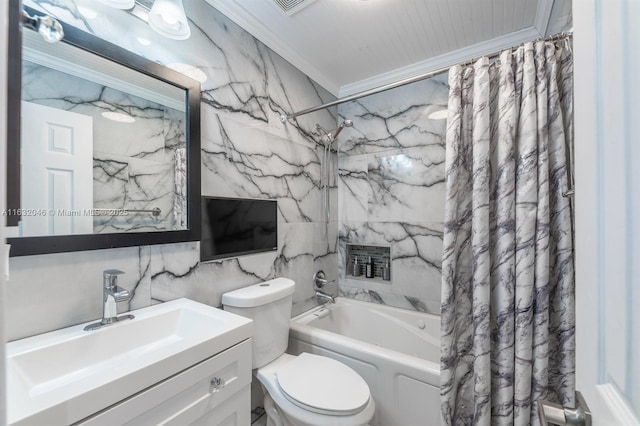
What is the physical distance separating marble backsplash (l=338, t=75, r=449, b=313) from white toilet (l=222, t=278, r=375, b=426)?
1038 mm

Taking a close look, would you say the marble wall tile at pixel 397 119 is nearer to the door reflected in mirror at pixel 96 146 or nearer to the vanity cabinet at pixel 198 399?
the door reflected in mirror at pixel 96 146

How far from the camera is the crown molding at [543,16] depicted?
62.1 inches

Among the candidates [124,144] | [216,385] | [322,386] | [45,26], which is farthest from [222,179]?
[322,386]

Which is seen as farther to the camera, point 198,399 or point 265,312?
point 265,312

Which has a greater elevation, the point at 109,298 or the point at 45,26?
the point at 45,26

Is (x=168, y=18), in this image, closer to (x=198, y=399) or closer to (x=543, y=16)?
(x=198, y=399)

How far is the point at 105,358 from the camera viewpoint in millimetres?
1015

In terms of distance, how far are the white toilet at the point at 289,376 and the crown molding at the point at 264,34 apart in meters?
1.67

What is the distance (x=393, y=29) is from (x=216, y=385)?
2260 mm

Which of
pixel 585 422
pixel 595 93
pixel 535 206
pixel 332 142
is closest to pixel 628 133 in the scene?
pixel 595 93

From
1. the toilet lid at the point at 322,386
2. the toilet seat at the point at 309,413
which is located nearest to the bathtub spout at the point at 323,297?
the toilet lid at the point at 322,386

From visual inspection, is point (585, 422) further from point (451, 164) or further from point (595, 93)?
point (451, 164)

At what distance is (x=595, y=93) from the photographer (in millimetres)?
436

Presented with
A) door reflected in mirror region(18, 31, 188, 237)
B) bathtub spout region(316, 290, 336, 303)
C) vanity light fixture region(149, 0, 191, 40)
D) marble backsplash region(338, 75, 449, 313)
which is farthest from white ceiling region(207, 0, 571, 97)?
bathtub spout region(316, 290, 336, 303)
